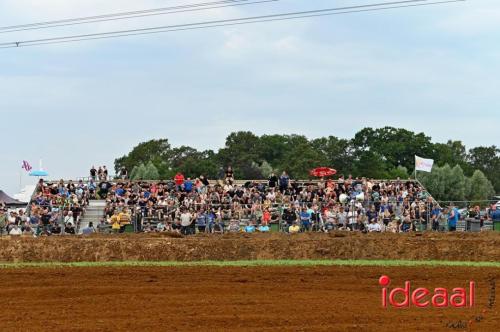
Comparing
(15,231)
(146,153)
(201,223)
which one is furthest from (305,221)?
(146,153)

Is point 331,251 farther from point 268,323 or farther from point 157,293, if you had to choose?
point 268,323

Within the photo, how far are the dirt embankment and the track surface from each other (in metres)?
4.63

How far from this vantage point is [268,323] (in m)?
12.9

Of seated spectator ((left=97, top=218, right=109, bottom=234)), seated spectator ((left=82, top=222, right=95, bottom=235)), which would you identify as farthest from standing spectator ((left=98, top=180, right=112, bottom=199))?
seated spectator ((left=82, top=222, right=95, bottom=235))

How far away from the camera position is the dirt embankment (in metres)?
25.4

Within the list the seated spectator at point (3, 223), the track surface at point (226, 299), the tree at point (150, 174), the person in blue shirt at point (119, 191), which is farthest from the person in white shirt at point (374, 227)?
the tree at point (150, 174)

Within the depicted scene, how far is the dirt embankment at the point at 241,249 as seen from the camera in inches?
1001

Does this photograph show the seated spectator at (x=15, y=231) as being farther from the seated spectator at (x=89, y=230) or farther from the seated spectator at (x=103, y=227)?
the seated spectator at (x=103, y=227)

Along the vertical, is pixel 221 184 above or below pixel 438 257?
above

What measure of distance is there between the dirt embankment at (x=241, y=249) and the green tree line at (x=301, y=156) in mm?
74504

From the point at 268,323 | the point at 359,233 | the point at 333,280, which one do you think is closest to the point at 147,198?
the point at 359,233

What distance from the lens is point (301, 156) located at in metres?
111

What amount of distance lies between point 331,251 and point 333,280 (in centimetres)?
767

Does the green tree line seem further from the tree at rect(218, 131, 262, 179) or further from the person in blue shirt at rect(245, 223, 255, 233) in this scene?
the person in blue shirt at rect(245, 223, 255, 233)
